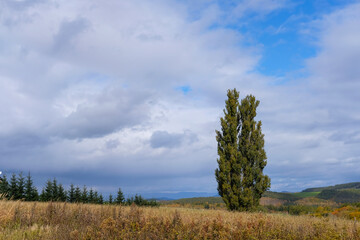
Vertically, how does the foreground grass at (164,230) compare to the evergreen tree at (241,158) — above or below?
below

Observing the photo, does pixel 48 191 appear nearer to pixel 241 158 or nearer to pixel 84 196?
pixel 84 196

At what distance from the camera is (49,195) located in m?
26.0

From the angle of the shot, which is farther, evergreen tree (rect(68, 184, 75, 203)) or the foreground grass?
evergreen tree (rect(68, 184, 75, 203))

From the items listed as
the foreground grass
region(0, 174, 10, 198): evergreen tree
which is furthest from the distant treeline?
the foreground grass

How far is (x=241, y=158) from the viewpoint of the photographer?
76.7 feet

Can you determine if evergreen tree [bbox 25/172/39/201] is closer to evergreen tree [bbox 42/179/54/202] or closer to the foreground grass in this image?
evergreen tree [bbox 42/179/54/202]

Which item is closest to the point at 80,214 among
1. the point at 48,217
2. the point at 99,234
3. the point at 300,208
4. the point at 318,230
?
the point at 48,217

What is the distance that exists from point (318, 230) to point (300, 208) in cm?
2120

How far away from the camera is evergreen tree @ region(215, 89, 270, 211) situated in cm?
2297

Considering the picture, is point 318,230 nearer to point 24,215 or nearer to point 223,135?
point 24,215

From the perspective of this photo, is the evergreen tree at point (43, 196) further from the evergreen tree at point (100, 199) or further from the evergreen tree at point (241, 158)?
the evergreen tree at point (241, 158)

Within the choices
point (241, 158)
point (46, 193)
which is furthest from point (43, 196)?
point (241, 158)

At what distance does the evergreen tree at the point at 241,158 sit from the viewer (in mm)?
22969

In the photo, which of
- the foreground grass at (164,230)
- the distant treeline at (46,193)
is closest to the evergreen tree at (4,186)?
the distant treeline at (46,193)
